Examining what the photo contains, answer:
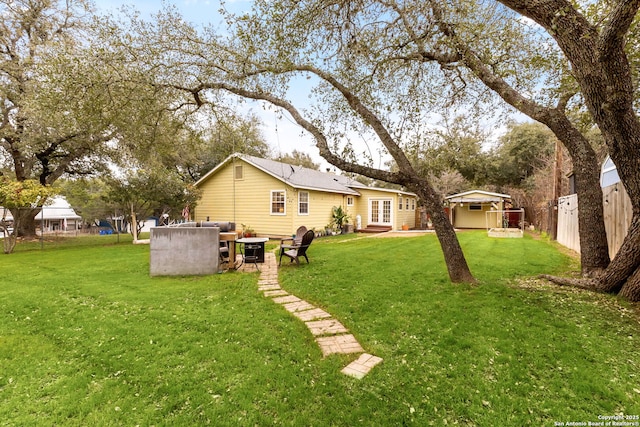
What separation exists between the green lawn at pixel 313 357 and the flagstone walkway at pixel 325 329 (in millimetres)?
116

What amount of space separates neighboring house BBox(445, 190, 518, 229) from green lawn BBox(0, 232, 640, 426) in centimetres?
1502

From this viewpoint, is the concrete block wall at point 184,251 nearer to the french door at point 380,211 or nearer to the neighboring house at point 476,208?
the french door at point 380,211

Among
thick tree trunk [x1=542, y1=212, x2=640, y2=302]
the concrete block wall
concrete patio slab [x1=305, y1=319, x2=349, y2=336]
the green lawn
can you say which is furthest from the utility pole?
the concrete block wall

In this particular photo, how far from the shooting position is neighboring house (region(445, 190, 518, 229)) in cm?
1918

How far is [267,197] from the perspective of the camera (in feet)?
48.9

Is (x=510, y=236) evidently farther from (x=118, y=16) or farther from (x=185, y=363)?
(x=118, y=16)

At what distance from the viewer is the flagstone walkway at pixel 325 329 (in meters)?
3.11

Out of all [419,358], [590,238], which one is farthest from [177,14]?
[590,238]

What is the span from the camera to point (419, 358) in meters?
3.16

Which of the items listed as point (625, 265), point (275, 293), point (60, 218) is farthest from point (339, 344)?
point (60, 218)

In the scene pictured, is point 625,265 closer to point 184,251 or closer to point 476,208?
point 184,251

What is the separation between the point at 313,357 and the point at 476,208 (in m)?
20.7

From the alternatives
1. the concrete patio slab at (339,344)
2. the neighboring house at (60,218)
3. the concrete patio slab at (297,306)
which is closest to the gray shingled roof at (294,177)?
the concrete patio slab at (297,306)

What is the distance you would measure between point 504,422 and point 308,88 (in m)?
7.04
